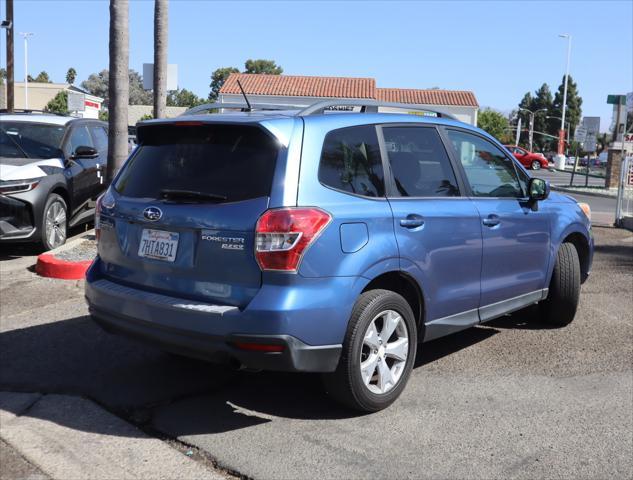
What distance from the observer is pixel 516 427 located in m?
4.22

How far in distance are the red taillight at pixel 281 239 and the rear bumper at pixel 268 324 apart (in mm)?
116

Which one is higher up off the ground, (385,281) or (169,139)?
(169,139)

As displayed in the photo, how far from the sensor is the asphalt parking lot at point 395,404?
3.76 metres

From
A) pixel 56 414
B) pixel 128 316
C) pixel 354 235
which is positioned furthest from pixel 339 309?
pixel 56 414

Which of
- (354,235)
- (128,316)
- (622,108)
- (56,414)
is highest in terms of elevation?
(622,108)

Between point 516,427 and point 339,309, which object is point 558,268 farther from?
point 339,309

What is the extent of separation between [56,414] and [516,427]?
2768 millimetres

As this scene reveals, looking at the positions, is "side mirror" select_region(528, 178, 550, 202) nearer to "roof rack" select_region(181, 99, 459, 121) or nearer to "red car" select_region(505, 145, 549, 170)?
"roof rack" select_region(181, 99, 459, 121)

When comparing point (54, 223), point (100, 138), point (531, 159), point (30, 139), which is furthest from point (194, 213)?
point (531, 159)

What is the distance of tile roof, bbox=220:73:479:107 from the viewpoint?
49156 millimetres

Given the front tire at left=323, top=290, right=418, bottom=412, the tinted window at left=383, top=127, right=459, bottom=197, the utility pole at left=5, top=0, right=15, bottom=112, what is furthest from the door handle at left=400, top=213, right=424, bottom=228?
the utility pole at left=5, top=0, right=15, bottom=112

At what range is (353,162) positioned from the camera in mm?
4297

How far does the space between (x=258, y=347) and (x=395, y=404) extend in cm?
123

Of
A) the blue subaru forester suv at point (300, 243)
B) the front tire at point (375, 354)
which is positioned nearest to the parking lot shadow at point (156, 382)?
the front tire at point (375, 354)
